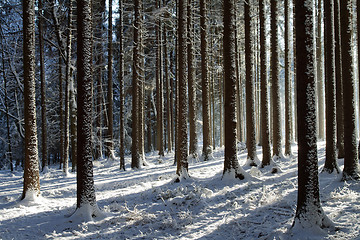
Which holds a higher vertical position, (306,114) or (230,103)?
(230,103)

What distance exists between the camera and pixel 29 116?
9766 mm

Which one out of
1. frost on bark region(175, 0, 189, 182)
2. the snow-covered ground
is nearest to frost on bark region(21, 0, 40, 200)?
the snow-covered ground

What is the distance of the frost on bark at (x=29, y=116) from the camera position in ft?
31.8

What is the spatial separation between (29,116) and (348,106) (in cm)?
1079

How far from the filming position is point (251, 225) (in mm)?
6191

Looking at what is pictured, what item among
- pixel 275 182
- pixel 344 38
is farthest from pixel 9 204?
pixel 344 38

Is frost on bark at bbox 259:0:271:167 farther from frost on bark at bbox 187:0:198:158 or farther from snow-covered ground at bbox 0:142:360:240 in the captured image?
→ frost on bark at bbox 187:0:198:158

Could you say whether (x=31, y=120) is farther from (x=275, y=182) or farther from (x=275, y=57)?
(x=275, y=57)

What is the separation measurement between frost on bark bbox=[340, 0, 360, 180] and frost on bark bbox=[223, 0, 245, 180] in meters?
3.41

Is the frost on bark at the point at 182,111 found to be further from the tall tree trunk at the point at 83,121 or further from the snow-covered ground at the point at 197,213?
the tall tree trunk at the point at 83,121

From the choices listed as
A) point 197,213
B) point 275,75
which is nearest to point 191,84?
point 275,75

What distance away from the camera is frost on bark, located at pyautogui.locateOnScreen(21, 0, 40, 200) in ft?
31.8

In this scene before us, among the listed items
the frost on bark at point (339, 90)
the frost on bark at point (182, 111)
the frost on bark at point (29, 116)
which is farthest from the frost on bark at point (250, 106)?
the frost on bark at point (29, 116)

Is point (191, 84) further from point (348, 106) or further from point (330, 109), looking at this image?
point (348, 106)
